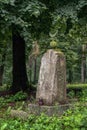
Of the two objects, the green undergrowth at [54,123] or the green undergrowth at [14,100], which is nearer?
the green undergrowth at [54,123]

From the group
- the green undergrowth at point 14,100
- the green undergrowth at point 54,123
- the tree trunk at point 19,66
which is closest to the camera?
the green undergrowth at point 54,123

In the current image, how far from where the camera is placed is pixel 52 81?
11.1 metres

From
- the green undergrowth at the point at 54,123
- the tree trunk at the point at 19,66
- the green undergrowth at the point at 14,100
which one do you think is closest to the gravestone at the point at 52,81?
the green undergrowth at the point at 54,123

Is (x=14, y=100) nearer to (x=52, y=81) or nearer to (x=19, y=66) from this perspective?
(x=19, y=66)

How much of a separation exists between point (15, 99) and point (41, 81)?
13.0 feet

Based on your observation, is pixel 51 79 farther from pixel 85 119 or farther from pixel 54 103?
pixel 85 119

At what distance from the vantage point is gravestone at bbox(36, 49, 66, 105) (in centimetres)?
1105

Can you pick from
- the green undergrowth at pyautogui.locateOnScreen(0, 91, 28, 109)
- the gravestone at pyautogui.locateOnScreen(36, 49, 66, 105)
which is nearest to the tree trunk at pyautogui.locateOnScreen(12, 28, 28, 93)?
the green undergrowth at pyautogui.locateOnScreen(0, 91, 28, 109)

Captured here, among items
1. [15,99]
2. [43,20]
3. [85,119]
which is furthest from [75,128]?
[43,20]

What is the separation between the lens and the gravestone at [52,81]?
36.3 feet

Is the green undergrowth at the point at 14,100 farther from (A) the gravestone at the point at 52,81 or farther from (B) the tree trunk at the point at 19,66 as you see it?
(A) the gravestone at the point at 52,81

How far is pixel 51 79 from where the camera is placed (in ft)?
36.4

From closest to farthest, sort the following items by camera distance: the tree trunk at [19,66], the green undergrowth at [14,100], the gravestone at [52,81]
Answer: the gravestone at [52,81] → the green undergrowth at [14,100] → the tree trunk at [19,66]

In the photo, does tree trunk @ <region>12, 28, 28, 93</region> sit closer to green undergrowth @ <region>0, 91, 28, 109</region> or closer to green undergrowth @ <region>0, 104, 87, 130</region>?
green undergrowth @ <region>0, 91, 28, 109</region>
